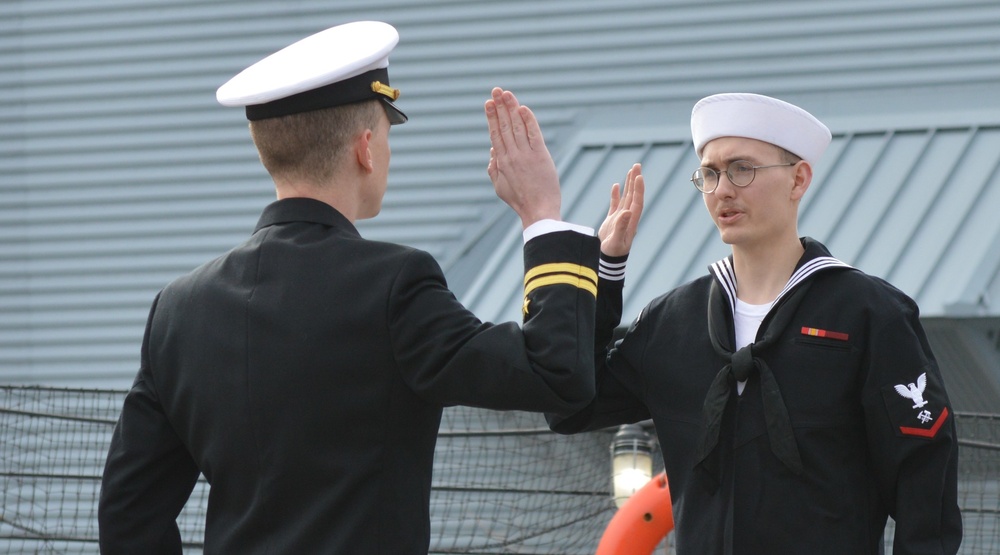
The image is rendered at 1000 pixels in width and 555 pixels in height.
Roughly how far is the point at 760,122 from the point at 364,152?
961mm

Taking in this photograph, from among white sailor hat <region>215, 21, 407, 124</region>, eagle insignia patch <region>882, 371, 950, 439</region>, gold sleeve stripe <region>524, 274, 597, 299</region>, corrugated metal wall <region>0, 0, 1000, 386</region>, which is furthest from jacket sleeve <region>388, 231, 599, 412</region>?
corrugated metal wall <region>0, 0, 1000, 386</region>

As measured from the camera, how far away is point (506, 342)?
7.43 feet

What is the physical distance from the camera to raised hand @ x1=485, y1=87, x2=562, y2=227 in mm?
2439

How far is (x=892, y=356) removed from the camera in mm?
2770

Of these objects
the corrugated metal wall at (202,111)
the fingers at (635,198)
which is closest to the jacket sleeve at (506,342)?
the fingers at (635,198)

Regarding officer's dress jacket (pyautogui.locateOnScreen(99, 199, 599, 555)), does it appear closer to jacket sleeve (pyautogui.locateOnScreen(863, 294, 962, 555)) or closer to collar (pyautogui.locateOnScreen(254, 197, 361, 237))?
collar (pyautogui.locateOnScreen(254, 197, 361, 237))

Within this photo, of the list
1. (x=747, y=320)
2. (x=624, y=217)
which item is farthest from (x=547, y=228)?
(x=747, y=320)

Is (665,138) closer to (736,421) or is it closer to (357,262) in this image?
(736,421)

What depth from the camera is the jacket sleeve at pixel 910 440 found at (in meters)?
2.71

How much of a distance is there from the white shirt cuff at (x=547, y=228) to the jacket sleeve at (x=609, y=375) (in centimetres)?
60

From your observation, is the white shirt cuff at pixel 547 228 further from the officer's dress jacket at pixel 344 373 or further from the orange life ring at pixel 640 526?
the orange life ring at pixel 640 526

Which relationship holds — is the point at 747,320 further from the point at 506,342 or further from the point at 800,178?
the point at 506,342

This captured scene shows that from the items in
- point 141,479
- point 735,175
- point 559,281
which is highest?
point 735,175

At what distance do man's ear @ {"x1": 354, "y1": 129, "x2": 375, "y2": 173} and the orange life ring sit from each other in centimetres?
169
